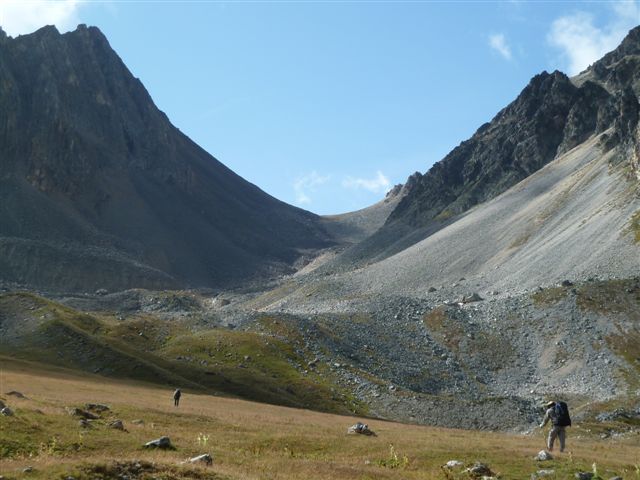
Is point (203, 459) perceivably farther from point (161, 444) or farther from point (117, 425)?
point (117, 425)

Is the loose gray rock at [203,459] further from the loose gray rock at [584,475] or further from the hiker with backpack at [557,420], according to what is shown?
the hiker with backpack at [557,420]

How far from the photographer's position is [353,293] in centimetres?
15125

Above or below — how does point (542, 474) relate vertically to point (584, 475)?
below

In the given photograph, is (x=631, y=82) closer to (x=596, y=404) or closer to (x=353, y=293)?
(x=353, y=293)

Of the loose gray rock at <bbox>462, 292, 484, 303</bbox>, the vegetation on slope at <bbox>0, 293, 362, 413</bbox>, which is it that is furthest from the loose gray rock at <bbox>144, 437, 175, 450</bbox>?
the loose gray rock at <bbox>462, 292, 484, 303</bbox>

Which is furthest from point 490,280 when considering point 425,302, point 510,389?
point 510,389

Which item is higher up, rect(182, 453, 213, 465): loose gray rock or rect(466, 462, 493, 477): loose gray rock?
rect(466, 462, 493, 477): loose gray rock

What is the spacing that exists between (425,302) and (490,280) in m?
14.4

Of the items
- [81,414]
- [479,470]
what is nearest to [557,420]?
[479,470]

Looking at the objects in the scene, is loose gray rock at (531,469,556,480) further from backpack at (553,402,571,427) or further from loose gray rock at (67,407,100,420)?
loose gray rock at (67,407,100,420)

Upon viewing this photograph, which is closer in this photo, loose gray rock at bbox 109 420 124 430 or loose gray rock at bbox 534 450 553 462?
loose gray rock at bbox 534 450 553 462

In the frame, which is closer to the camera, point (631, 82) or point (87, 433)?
point (87, 433)

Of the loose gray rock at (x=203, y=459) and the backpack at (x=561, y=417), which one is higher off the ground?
the backpack at (x=561, y=417)

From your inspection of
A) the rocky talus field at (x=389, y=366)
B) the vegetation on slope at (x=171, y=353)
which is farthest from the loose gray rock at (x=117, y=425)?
the vegetation on slope at (x=171, y=353)
